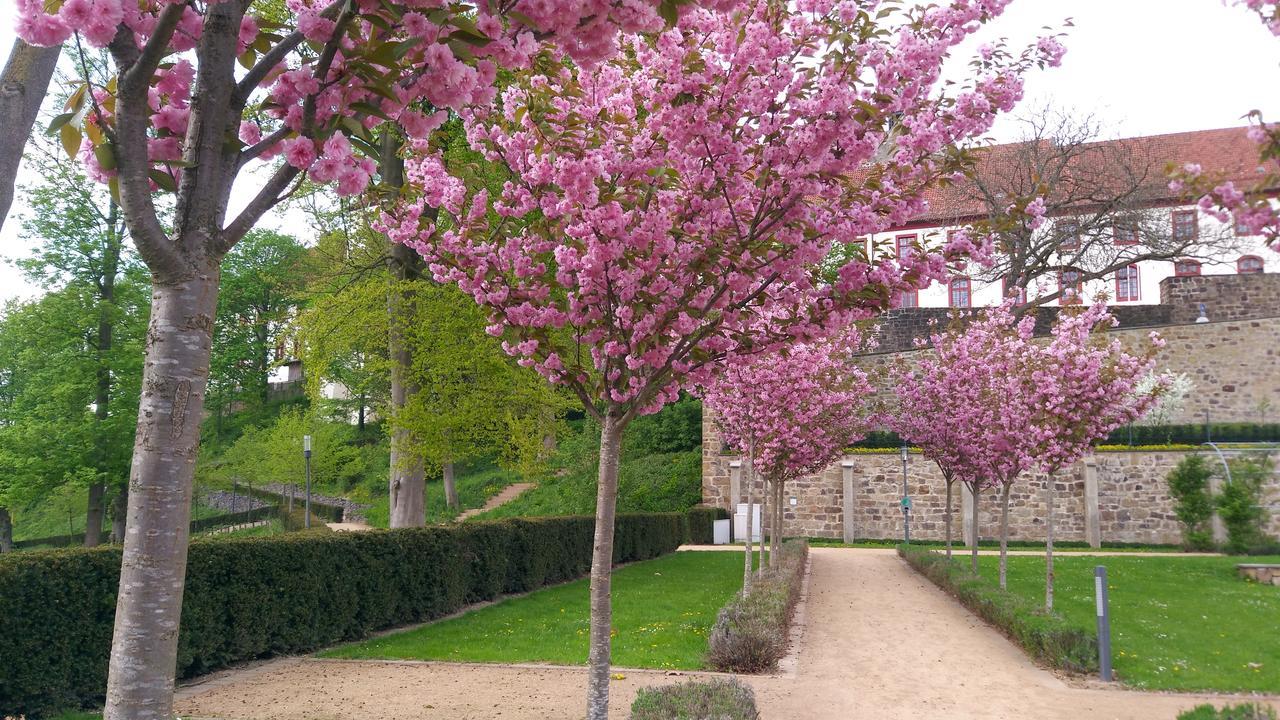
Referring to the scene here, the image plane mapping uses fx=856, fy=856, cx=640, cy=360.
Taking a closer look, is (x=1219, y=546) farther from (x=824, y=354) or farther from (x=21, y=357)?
(x=21, y=357)

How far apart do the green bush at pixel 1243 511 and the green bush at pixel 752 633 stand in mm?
14134

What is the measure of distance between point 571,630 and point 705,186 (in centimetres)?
657

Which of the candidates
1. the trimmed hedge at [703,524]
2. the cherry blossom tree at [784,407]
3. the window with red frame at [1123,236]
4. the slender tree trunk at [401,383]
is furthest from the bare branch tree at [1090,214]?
the slender tree trunk at [401,383]

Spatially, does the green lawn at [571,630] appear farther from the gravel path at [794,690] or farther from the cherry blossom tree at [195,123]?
the cherry blossom tree at [195,123]

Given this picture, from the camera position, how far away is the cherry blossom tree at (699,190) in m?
4.63

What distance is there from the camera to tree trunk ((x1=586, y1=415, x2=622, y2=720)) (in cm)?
486

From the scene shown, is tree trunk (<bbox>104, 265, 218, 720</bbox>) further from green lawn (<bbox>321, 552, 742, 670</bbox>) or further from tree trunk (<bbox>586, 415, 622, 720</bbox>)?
green lawn (<bbox>321, 552, 742, 670</bbox>)

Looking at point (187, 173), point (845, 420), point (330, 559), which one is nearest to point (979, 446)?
point (845, 420)

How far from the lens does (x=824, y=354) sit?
12391 mm

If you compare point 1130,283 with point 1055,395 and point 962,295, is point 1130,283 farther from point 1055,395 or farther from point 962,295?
point 1055,395

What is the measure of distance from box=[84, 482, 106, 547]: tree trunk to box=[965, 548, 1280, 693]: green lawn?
68.7 ft

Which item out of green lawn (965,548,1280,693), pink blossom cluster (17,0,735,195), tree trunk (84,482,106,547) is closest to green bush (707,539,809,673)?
green lawn (965,548,1280,693)

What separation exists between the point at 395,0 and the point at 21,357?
2491 centimetres

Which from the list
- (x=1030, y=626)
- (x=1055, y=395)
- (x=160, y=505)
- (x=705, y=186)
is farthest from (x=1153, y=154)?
(x=160, y=505)
